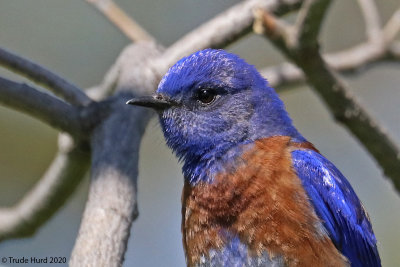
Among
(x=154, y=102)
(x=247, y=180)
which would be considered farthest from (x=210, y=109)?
(x=247, y=180)

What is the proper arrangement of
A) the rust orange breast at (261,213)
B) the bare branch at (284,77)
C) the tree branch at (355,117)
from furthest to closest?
the bare branch at (284,77)
the tree branch at (355,117)
the rust orange breast at (261,213)

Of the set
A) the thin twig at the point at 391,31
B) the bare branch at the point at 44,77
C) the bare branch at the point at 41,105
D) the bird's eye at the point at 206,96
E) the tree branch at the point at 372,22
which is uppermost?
the tree branch at the point at 372,22

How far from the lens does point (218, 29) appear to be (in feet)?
17.8

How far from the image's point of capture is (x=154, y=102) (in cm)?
485

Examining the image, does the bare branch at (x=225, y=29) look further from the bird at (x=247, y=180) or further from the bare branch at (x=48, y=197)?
the bare branch at (x=48, y=197)

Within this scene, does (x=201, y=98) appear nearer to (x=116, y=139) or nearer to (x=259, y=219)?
(x=116, y=139)

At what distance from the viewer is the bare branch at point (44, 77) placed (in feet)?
15.9

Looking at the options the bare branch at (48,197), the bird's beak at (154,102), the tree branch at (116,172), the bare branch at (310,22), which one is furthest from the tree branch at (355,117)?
the bare branch at (48,197)

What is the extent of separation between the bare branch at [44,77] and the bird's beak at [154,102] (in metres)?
0.46

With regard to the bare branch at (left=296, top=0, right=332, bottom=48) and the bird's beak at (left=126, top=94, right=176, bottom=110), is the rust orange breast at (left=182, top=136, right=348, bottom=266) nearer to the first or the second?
the bird's beak at (left=126, top=94, right=176, bottom=110)

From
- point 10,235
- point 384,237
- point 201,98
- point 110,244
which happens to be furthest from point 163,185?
point 110,244

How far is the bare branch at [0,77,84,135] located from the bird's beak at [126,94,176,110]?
0.47m

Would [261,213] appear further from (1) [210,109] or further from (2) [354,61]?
(2) [354,61]

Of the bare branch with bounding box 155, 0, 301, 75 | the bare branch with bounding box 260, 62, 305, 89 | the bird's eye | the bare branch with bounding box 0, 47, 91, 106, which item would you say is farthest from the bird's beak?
the bare branch with bounding box 260, 62, 305, 89
